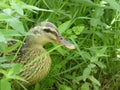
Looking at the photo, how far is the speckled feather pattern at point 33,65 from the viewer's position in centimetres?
241

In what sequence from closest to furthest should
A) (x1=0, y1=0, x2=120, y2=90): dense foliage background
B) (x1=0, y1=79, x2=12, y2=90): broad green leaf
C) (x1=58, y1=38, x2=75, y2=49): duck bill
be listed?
(x1=0, y1=79, x2=12, y2=90): broad green leaf → (x1=58, y1=38, x2=75, y2=49): duck bill → (x1=0, y1=0, x2=120, y2=90): dense foliage background

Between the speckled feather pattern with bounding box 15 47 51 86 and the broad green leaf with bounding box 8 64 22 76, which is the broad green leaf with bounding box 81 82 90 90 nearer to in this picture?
the speckled feather pattern with bounding box 15 47 51 86

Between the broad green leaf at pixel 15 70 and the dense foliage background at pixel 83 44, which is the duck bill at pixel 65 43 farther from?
the broad green leaf at pixel 15 70

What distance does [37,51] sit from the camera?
8.33ft

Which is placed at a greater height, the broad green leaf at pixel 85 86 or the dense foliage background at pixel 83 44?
the dense foliage background at pixel 83 44

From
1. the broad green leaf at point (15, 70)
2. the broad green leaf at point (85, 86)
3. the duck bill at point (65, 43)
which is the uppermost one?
the broad green leaf at point (15, 70)

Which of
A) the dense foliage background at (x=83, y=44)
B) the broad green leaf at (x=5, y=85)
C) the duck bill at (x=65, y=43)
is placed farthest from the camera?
the dense foliage background at (x=83, y=44)

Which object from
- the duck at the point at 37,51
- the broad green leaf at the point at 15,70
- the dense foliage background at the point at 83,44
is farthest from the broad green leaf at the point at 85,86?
the broad green leaf at the point at 15,70

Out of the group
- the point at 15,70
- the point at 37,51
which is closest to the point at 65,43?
the point at 37,51

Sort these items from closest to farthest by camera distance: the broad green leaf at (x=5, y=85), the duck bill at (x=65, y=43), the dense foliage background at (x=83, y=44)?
the broad green leaf at (x=5, y=85)
the duck bill at (x=65, y=43)
the dense foliage background at (x=83, y=44)

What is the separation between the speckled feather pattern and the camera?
7.91 feet

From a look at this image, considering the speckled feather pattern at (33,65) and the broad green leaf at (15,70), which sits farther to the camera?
the speckled feather pattern at (33,65)

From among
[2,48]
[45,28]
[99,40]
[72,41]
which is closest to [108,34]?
[99,40]

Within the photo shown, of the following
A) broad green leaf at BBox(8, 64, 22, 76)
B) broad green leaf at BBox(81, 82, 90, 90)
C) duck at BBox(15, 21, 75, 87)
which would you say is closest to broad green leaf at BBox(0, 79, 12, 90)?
broad green leaf at BBox(8, 64, 22, 76)
